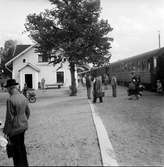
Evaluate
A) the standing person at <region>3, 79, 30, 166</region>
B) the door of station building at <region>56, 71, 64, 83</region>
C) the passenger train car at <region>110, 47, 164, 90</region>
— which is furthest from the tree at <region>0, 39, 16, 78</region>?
the standing person at <region>3, 79, 30, 166</region>

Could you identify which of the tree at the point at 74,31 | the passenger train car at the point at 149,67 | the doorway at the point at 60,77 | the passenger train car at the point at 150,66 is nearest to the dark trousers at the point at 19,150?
the passenger train car at the point at 149,67

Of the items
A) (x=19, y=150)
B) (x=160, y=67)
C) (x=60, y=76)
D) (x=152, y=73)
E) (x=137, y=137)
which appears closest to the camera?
(x=19, y=150)

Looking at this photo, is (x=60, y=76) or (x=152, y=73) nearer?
(x=152, y=73)

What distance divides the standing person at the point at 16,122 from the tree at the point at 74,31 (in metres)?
24.6

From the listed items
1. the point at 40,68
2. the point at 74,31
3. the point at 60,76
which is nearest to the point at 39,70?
the point at 40,68

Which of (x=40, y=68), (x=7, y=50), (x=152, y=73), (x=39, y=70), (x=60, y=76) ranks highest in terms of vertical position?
(x=7, y=50)

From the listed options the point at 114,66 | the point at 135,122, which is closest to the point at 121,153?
the point at 135,122

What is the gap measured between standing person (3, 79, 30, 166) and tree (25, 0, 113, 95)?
80.8 feet

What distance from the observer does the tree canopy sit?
103ft

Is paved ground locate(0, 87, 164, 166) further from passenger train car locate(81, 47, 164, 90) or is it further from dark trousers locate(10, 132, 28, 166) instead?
passenger train car locate(81, 47, 164, 90)

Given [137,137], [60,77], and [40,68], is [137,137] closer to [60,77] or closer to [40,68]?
[60,77]

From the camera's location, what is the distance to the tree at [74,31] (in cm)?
3138

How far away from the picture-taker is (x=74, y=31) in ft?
105

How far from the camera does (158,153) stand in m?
7.77
